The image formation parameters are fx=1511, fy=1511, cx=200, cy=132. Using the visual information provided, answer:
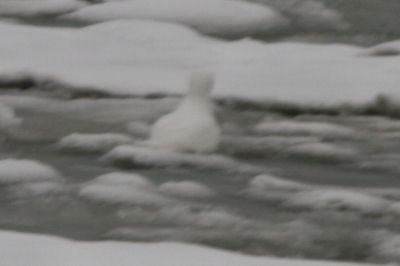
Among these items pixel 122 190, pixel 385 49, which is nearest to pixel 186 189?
pixel 122 190

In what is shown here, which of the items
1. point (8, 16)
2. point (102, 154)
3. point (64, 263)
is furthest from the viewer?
point (8, 16)

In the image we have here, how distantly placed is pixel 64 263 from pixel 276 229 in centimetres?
89

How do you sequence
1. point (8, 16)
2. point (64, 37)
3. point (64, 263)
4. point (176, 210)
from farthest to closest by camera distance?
point (8, 16)
point (64, 37)
point (176, 210)
point (64, 263)

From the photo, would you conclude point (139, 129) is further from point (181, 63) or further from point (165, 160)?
point (181, 63)

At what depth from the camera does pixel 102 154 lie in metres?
5.31

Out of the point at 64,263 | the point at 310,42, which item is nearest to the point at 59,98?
the point at 310,42

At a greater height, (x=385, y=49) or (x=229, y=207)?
(x=385, y=49)

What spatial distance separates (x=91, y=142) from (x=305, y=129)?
872mm

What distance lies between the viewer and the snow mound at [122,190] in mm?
4621

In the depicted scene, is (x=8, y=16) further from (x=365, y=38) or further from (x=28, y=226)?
(x=28, y=226)

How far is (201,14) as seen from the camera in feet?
27.1

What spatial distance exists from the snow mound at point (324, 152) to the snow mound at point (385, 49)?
1.91 m

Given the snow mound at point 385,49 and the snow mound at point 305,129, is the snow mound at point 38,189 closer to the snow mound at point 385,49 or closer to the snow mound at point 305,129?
the snow mound at point 305,129

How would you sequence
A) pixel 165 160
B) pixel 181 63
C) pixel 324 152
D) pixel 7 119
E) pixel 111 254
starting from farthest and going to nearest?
pixel 181 63
pixel 7 119
pixel 324 152
pixel 165 160
pixel 111 254
